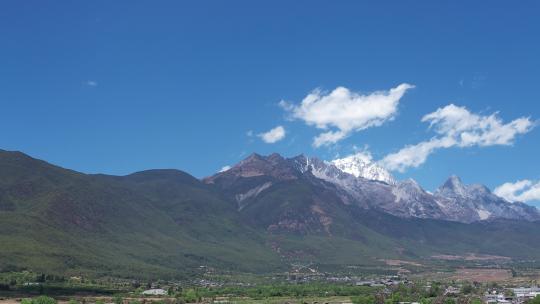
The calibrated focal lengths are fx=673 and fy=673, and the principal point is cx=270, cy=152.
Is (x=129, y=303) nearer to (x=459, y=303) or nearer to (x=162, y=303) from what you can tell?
(x=162, y=303)

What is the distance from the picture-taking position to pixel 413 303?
198 meters

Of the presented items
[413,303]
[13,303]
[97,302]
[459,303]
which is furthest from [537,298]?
[13,303]

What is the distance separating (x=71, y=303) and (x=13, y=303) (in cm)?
1695

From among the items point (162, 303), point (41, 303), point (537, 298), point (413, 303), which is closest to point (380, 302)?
point (413, 303)

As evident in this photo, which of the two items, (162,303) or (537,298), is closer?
(537,298)

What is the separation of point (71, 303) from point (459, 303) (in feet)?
361

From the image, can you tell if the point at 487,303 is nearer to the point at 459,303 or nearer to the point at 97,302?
the point at 459,303

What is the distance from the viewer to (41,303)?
186 meters

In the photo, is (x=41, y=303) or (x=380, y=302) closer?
(x=41, y=303)

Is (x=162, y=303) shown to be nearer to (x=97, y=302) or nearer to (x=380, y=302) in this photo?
(x=97, y=302)

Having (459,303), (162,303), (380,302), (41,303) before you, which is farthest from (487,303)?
(41,303)

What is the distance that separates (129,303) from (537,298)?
114 m

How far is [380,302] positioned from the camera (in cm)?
19825

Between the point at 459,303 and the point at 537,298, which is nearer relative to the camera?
the point at 537,298
